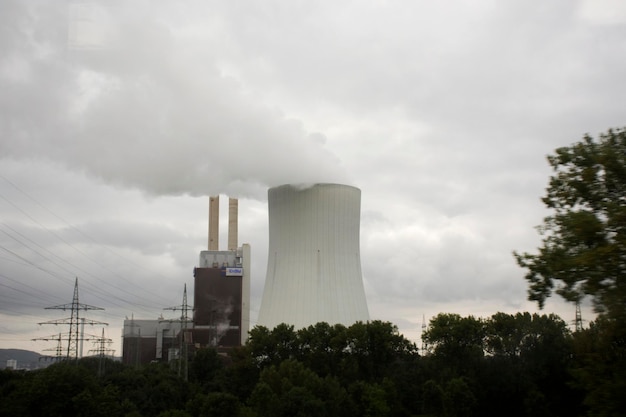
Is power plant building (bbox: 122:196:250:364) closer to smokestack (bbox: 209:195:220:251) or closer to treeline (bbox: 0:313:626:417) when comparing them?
Result: smokestack (bbox: 209:195:220:251)

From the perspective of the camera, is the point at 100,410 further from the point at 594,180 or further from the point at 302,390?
the point at 594,180

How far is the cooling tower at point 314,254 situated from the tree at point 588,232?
1726 cm

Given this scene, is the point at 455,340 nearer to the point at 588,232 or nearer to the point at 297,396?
the point at 297,396

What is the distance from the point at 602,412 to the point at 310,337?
2413 centimetres

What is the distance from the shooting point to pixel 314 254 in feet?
91.5

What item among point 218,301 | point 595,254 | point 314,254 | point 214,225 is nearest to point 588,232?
point 595,254

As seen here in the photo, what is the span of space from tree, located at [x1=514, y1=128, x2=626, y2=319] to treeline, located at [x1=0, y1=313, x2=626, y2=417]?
2.82 metres

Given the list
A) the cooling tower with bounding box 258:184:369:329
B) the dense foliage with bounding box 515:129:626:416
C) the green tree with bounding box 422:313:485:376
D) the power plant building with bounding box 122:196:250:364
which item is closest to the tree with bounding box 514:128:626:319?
the dense foliage with bounding box 515:129:626:416

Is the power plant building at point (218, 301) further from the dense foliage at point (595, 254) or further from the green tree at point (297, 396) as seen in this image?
the dense foliage at point (595, 254)

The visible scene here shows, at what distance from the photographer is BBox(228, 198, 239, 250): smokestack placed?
6216cm

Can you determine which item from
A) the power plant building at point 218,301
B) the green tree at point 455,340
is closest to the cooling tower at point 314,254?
the green tree at point 455,340

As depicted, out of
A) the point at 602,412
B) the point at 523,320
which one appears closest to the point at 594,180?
the point at 602,412

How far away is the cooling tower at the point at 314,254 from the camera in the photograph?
28.0 m

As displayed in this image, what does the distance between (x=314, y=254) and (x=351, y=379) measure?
7.59 metres
